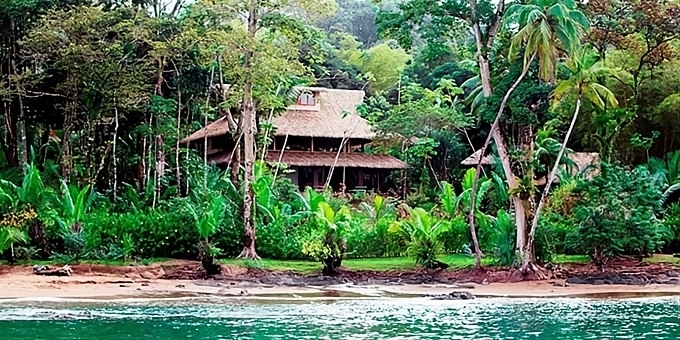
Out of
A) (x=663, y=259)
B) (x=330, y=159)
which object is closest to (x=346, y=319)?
(x=663, y=259)

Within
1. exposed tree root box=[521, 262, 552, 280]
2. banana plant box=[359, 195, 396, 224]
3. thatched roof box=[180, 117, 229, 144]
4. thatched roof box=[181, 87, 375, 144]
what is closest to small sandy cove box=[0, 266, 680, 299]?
exposed tree root box=[521, 262, 552, 280]

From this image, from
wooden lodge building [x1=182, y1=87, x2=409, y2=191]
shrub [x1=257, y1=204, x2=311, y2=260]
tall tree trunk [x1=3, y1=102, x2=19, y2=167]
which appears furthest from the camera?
wooden lodge building [x1=182, y1=87, x2=409, y2=191]

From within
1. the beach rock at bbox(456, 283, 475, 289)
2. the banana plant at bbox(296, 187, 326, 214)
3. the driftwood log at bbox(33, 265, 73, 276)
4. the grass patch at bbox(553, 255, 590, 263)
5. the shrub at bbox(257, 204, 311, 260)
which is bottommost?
the beach rock at bbox(456, 283, 475, 289)

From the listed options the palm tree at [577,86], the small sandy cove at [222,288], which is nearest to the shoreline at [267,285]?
the small sandy cove at [222,288]

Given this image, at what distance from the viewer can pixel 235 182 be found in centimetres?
2650

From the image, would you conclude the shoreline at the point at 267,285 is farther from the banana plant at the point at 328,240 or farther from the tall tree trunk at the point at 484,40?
the tall tree trunk at the point at 484,40

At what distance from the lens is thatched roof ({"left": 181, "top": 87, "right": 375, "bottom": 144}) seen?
1494 inches

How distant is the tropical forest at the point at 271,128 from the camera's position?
68.8ft

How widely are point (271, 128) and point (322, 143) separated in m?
11.3

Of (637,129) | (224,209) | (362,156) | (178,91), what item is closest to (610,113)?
(637,129)

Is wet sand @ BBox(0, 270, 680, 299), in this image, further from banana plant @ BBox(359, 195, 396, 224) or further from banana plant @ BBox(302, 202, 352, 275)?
banana plant @ BBox(359, 195, 396, 224)

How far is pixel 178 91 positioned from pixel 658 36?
1486cm

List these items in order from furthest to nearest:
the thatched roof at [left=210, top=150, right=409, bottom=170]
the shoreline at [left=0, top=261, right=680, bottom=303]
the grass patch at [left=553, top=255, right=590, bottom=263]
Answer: the thatched roof at [left=210, top=150, right=409, bottom=170]
the grass patch at [left=553, top=255, right=590, bottom=263]
the shoreline at [left=0, top=261, right=680, bottom=303]

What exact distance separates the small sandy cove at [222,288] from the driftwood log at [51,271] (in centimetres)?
15
